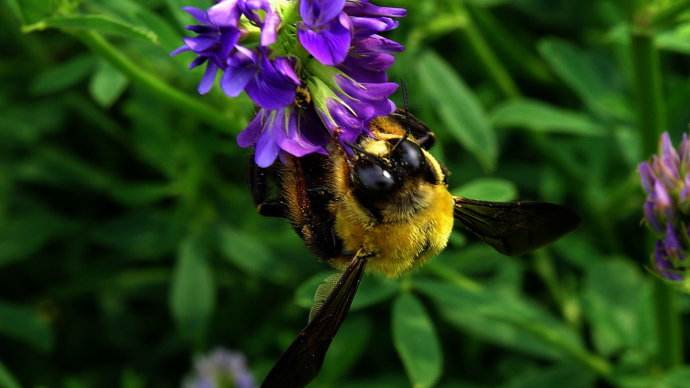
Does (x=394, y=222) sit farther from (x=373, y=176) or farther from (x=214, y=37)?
(x=214, y=37)

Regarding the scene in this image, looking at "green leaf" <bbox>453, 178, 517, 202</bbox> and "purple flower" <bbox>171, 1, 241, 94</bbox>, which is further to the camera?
"green leaf" <bbox>453, 178, 517, 202</bbox>

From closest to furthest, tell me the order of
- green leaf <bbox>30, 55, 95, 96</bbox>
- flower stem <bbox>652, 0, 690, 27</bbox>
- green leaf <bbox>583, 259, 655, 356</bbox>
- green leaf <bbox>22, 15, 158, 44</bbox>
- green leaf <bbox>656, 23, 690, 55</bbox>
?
green leaf <bbox>22, 15, 158, 44</bbox> < flower stem <bbox>652, 0, 690, 27</bbox> < green leaf <bbox>656, 23, 690, 55</bbox> < green leaf <bbox>583, 259, 655, 356</bbox> < green leaf <bbox>30, 55, 95, 96</bbox>

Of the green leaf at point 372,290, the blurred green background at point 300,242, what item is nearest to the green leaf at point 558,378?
the blurred green background at point 300,242

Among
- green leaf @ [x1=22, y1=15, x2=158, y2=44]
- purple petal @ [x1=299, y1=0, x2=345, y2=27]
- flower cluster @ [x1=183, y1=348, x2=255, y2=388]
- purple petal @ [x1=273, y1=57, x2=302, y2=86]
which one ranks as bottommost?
flower cluster @ [x1=183, y1=348, x2=255, y2=388]

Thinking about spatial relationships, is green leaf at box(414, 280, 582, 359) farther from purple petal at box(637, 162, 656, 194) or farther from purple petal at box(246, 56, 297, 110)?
purple petal at box(246, 56, 297, 110)

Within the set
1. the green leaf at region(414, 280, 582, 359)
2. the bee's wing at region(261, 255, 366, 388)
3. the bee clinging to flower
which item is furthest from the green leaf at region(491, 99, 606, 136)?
the bee's wing at region(261, 255, 366, 388)

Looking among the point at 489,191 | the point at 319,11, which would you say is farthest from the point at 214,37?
the point at 489,191

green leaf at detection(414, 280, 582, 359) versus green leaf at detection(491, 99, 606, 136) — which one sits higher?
green leaf at detection(491, 99, 606, 136)
